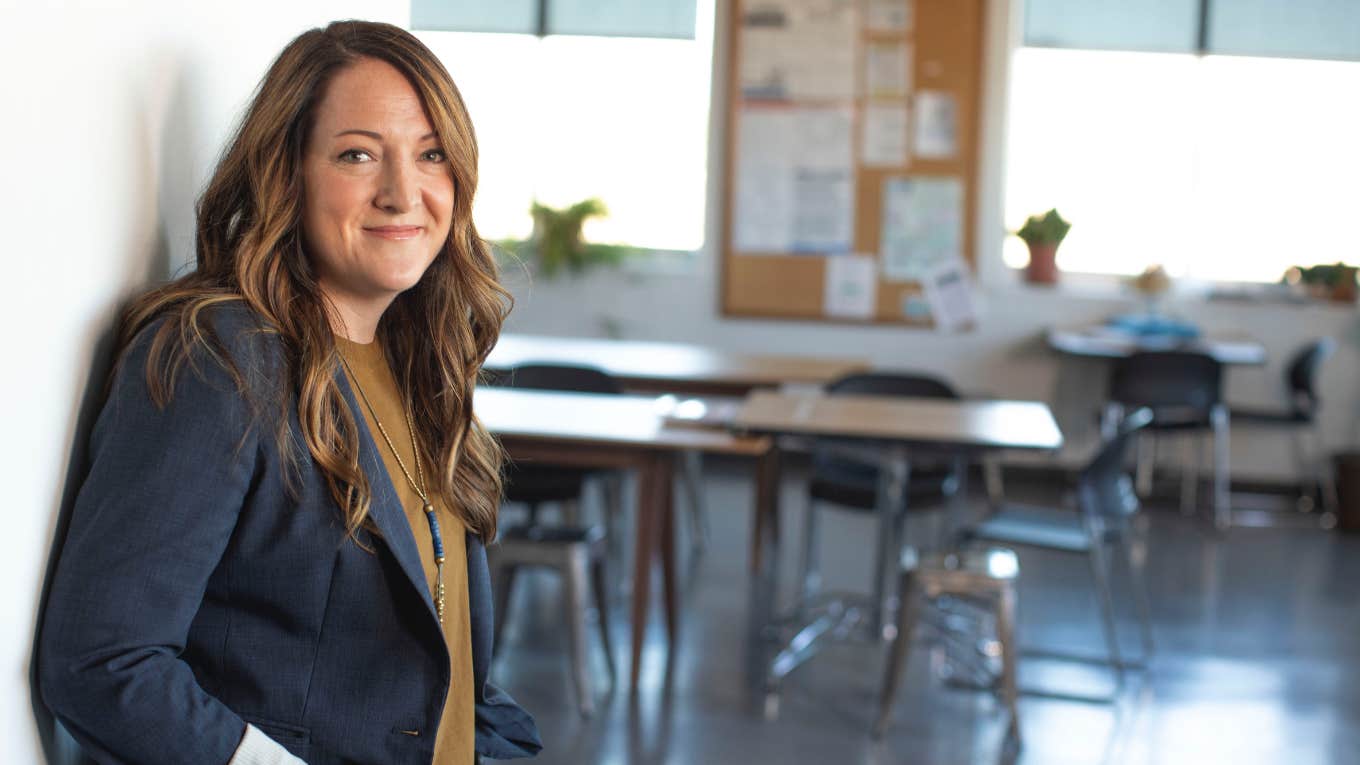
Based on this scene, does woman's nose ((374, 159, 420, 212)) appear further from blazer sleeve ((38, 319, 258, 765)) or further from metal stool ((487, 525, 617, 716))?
metal stool ((487, 525, 617, 716))

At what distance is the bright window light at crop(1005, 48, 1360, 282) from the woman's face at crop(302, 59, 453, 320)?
6.69m

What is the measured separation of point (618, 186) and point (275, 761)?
7.01m

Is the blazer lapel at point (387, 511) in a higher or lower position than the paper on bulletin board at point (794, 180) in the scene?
lower

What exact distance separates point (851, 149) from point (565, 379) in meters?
3.36

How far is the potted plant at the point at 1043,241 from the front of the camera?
744 cm

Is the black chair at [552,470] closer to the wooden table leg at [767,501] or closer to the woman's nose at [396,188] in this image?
the wooden table leg at [767,501]

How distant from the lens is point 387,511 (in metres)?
1.26

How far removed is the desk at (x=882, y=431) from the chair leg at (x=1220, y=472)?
99.8 inches

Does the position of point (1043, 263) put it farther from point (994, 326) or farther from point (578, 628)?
point (578, 628)

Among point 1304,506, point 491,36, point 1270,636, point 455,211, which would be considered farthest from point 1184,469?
point 455,211

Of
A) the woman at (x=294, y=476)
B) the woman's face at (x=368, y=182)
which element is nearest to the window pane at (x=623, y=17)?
the woman at (x=294, y=476)

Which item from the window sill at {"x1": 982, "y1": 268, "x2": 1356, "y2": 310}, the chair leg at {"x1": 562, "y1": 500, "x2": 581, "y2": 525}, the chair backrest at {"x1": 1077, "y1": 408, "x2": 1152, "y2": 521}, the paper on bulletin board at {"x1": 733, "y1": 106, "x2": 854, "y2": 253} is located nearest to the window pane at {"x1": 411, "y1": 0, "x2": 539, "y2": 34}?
the paper on bulletin board at {"x1": 733, "y1": 106, "x2": 854, "y2": 253}

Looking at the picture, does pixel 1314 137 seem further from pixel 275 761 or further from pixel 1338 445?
pixel 275 761

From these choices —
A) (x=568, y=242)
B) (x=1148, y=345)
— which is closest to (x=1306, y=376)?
(x=1148, y=345)
